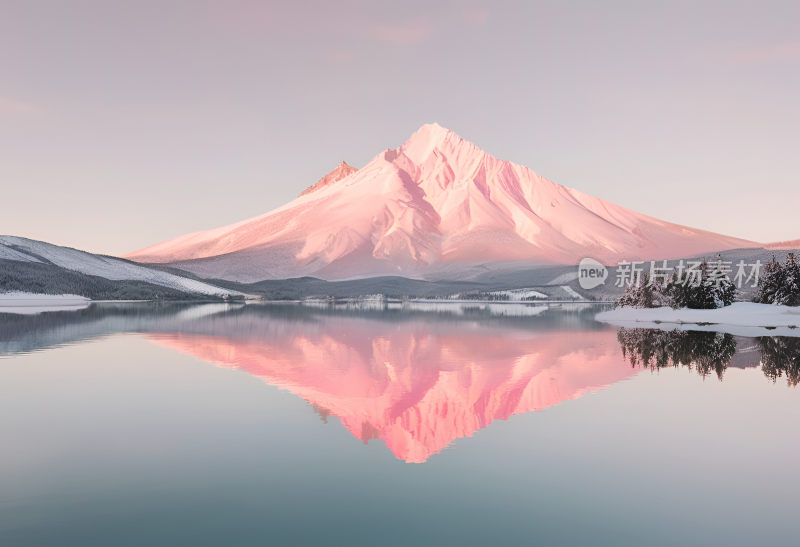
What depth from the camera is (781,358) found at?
3009 centimetres

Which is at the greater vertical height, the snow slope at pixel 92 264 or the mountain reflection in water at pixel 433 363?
the snow slope at pixel 92 264

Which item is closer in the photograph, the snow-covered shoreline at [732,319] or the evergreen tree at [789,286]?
the snow-covered shoreline at [732,319]

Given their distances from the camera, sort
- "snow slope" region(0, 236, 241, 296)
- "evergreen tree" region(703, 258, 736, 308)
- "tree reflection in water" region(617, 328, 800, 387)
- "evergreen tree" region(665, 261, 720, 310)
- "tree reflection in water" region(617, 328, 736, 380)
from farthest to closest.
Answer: "snow slope" region(0, 236, 241, 296) → "evergreen tree" region(703, 258, 736, 308) → "evergreen tree" region(665, 261, 720, 310) → "tree reflection in water" region(617, 328, 736, 380) → "tree reflection in water" region(617, 328, 800, 387)

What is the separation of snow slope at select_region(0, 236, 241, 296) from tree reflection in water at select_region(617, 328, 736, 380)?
507 feet

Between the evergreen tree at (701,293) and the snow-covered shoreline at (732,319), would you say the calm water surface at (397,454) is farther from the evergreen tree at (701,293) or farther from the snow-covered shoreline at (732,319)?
the evergreen tree at (701,293)

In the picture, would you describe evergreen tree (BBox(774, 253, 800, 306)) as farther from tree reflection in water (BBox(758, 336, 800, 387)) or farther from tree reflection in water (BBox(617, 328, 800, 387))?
tree reflection in water (BBox(758, 336, 800, 387))

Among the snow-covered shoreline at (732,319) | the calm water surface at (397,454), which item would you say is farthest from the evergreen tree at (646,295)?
the calm water surface at (397,454)

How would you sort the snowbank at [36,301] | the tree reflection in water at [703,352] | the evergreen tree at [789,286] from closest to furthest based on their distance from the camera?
the tree reflection in water at [703,352] < the evergreen tree at [789,286] < the snowbank at [36,301]

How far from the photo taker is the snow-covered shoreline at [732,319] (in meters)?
51.7

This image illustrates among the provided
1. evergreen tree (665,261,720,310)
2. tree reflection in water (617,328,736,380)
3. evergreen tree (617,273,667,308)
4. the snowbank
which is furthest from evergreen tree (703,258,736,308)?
the snowbank

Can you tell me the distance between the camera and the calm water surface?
891 cm

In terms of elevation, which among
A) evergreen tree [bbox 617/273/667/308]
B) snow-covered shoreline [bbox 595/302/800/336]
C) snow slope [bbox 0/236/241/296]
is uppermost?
snow slope [bbox 0/236/241/296]

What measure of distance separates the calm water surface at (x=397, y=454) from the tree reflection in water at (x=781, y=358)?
0.63m

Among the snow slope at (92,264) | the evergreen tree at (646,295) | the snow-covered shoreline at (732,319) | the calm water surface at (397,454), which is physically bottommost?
the snow-covered shoreline at (732,319)
